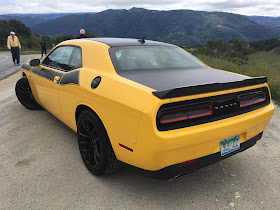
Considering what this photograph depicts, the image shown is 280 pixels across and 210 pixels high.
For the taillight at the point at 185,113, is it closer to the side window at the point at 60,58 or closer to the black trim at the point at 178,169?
the black trim at the point at 178,169

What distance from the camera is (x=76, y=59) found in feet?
9.50

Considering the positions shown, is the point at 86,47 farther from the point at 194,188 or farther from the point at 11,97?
the point at 11,97

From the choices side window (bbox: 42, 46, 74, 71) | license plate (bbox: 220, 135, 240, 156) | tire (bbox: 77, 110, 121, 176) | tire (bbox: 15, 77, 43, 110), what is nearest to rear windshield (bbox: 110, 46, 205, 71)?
tire (bbox: 77, 110, 121, 176)

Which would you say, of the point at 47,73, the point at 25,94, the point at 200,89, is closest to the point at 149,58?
the point at 200,89

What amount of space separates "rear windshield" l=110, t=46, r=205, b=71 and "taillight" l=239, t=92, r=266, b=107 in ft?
2.97

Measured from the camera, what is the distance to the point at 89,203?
80.9 inches

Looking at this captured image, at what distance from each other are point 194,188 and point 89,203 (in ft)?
3.48

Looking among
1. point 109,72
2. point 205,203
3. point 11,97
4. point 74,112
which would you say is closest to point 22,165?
point 74,112

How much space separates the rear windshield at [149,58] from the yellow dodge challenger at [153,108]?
13 mm

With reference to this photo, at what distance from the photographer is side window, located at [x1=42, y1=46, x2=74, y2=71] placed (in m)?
3.10

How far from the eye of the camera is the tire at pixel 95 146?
2.18 metres

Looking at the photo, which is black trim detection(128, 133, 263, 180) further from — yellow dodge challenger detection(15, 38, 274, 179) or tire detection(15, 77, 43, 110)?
tire detection(15, 77, 43, 110)

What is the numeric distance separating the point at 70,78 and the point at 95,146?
36.3 inches

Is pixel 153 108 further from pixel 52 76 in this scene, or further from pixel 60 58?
pixel 60 58
